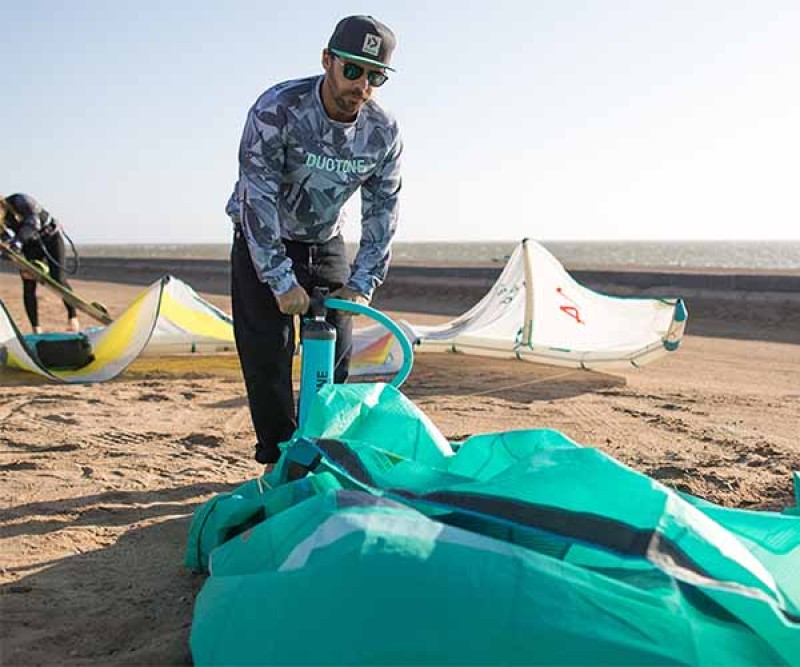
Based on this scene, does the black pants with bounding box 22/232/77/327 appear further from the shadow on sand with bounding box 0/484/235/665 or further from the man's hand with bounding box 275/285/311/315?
the man's hand with bounding box 275/285/311/315

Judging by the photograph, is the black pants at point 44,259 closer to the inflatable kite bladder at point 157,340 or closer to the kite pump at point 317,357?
the inflatable kite bladder at point 157,340

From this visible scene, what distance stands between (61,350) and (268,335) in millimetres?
3651

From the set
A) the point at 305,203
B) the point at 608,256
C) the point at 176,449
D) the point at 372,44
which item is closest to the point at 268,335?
the point at 305,203

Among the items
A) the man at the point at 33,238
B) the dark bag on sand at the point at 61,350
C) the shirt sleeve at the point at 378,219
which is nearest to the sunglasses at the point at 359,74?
the shirt sleeve at the point at 378,219

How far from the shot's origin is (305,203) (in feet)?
10.4

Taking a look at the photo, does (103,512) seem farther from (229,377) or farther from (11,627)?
(229,377)

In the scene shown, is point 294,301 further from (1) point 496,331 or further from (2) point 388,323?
(1) point 496,331

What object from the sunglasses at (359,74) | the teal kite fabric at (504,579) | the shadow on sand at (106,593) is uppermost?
the sunglasses at (359,74)

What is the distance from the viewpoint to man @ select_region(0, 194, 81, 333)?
7.98 m

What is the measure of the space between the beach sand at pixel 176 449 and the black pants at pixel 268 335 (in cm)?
43

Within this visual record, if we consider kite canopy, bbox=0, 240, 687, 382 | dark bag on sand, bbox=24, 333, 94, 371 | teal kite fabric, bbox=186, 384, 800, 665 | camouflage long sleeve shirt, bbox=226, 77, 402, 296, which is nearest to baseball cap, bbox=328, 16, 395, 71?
camouflage long sleeve shirt, bbox=226, 77, 402, 296

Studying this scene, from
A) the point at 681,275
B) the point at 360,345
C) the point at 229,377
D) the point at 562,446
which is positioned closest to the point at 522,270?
the point at 360,345

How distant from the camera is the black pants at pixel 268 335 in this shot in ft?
10.4

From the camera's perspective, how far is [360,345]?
21.6 ft
